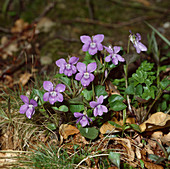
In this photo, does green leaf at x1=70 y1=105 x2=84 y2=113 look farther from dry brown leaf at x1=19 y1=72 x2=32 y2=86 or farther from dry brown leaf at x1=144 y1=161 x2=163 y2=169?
dry brown leaf at x1=19 y1=72 x2=32 y2=86

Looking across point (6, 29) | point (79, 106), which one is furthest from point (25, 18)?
point (79, 106)

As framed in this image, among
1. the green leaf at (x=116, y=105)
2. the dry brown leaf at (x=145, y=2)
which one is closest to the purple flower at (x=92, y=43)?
the green leaf at (x=116, y=105)

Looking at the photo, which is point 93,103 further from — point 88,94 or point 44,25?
point 44,25

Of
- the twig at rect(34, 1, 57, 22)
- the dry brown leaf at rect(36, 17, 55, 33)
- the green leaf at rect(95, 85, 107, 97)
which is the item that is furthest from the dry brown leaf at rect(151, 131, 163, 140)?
the twig at rect(34, 1, 57, 22)

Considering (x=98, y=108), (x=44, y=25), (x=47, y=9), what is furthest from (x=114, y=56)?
(x=47, y=9)

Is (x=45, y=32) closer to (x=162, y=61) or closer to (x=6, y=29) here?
(x=6, y=29)

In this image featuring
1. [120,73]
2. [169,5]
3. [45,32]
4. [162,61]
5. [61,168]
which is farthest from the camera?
[169,5]
